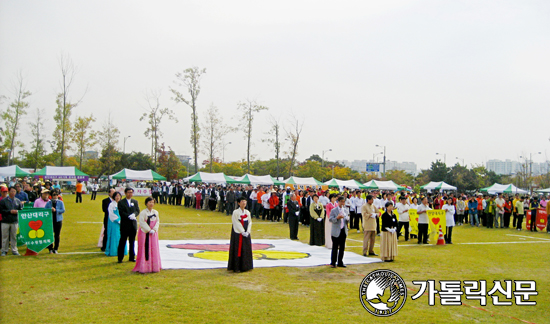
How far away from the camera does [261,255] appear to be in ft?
38.9

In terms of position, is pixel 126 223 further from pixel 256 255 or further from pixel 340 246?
pixel 340 246

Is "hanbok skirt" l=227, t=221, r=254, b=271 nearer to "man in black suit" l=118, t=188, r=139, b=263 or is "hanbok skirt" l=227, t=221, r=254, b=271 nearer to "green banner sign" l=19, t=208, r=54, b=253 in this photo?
"man in black suit" l=118, t=188, r=139, b=263

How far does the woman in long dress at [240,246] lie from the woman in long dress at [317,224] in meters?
4.84

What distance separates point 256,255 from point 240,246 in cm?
244

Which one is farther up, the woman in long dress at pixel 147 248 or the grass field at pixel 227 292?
the woman in long dress at pixel 147 248

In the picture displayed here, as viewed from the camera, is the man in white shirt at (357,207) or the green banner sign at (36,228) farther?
the man in white shirt at (357,207)

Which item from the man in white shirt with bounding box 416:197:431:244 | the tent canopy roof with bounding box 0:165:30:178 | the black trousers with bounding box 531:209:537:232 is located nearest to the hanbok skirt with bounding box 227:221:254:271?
the man in white shirt with bounding box 416:197:431:244

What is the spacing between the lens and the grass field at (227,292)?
6203 millimetres

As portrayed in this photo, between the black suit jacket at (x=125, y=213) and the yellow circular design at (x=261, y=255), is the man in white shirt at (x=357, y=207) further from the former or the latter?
the black suit jacket at (x=125, y=213)

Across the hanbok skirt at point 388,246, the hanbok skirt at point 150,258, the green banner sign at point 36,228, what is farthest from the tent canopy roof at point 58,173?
the hanbok skirt at point 388,246

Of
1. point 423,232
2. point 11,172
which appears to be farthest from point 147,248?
point 11,172

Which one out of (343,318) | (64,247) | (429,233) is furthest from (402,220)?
(64,247)

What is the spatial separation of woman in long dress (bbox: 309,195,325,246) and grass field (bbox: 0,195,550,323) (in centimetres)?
287

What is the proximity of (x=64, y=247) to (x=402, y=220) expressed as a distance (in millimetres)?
11790
